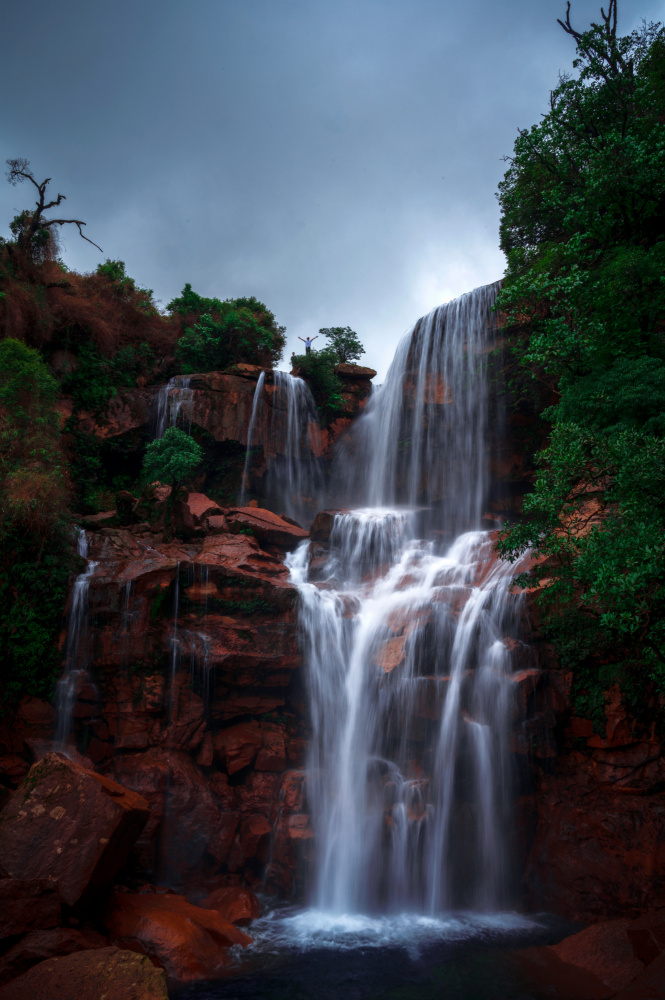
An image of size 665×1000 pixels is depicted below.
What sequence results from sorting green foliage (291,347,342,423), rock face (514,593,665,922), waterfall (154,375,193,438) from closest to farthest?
rock face (514,593,665,922) → waterfall (154,375,193,438) → green foliage (291,347,342,423)

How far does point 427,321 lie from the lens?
22297 millimetres

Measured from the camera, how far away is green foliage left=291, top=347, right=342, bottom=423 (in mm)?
24156

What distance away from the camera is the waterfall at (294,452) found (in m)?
22.8

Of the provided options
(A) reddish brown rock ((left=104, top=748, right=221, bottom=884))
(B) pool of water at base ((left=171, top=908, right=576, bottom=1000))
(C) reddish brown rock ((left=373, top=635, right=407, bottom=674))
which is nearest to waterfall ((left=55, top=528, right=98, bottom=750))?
(A) reddish brown rock ((left=104, top=748, right=221, bottom=884))

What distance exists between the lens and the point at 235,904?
9539 millimetres

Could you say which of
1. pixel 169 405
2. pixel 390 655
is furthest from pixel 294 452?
pixel 390 655

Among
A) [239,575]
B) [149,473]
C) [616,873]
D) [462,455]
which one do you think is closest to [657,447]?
[616,873]

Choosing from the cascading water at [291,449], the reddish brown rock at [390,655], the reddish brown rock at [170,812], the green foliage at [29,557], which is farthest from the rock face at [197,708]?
the cascading water at [291,449]

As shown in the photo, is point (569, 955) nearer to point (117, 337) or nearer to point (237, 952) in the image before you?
point (237, 952)

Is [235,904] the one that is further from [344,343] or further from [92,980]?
[344,343]

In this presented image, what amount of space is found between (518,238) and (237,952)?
19519 mm

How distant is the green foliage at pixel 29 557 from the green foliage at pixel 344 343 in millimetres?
15954

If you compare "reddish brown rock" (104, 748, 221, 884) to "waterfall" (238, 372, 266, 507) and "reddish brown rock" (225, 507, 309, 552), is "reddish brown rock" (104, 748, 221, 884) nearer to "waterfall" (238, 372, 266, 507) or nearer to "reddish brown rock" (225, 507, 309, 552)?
"reddish brown rock" (225, 507, 309, 552)

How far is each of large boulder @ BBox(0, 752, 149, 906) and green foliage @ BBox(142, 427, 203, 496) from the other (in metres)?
9.98
